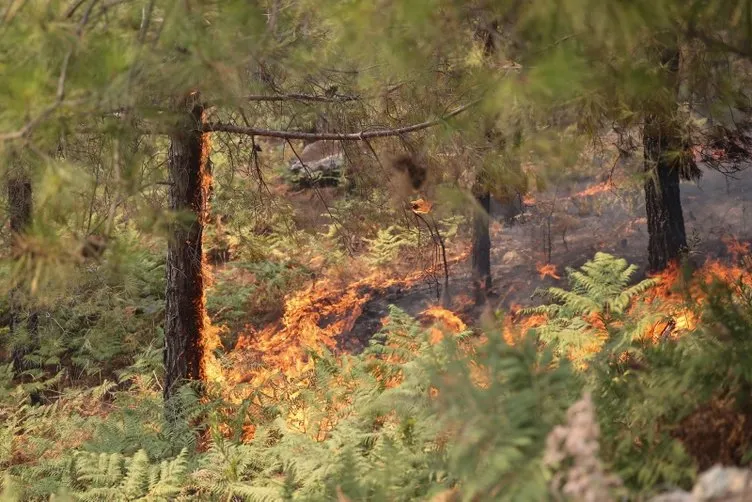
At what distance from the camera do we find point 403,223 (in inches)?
237

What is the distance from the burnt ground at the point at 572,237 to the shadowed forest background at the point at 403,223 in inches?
64.5

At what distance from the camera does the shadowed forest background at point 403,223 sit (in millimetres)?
2605

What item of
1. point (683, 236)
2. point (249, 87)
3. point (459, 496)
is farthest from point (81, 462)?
point (683, 236)

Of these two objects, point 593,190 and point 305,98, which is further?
point 593,190

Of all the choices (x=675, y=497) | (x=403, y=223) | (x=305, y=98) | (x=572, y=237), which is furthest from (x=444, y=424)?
(x=572, y=237)

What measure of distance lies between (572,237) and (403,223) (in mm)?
7706

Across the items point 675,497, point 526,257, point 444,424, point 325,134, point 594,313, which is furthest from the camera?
point 526,257

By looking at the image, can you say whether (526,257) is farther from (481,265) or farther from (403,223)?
(403,223)

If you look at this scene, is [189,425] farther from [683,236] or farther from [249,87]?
[683,236]

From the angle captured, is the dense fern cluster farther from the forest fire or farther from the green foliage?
the forest fire

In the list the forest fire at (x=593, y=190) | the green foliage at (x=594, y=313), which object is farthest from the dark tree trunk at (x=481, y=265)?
the green foliage at (x=594, y=313)

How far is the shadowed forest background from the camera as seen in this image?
2.61 meters

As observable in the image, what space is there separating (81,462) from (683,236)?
23.7 feet

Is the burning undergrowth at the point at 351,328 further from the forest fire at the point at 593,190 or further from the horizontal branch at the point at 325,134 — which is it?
the forest fire at the point at 593,190
